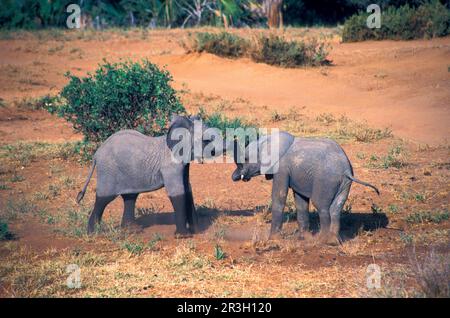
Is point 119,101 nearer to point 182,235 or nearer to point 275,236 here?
point 182,235

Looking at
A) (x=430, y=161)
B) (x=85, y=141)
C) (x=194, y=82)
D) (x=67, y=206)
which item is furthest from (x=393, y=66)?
(x=67, y=206)

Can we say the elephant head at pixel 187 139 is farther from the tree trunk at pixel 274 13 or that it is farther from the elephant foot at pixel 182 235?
the tree trunk at pixel 274 13

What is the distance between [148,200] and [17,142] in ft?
14.4

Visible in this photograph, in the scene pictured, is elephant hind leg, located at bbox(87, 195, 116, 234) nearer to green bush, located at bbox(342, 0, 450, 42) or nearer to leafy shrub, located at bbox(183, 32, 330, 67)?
leafy shrub, located at bbox(183, 32, 330, 67)

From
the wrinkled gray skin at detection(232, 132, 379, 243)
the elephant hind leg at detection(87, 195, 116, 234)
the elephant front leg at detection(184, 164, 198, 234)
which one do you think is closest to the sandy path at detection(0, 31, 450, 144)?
the wrinkled gray skin at detection(232, 132, 379, 243)

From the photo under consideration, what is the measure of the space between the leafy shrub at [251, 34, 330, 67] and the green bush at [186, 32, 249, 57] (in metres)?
0.61

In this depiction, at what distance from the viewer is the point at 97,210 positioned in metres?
7.83

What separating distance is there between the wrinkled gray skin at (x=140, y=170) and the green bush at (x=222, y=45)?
12605 mm

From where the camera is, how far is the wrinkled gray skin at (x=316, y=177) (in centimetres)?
725

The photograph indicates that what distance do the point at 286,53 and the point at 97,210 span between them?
474 inches

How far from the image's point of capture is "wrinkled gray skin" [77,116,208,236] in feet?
25.0

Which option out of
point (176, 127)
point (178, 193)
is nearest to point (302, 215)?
point (178, 193)
